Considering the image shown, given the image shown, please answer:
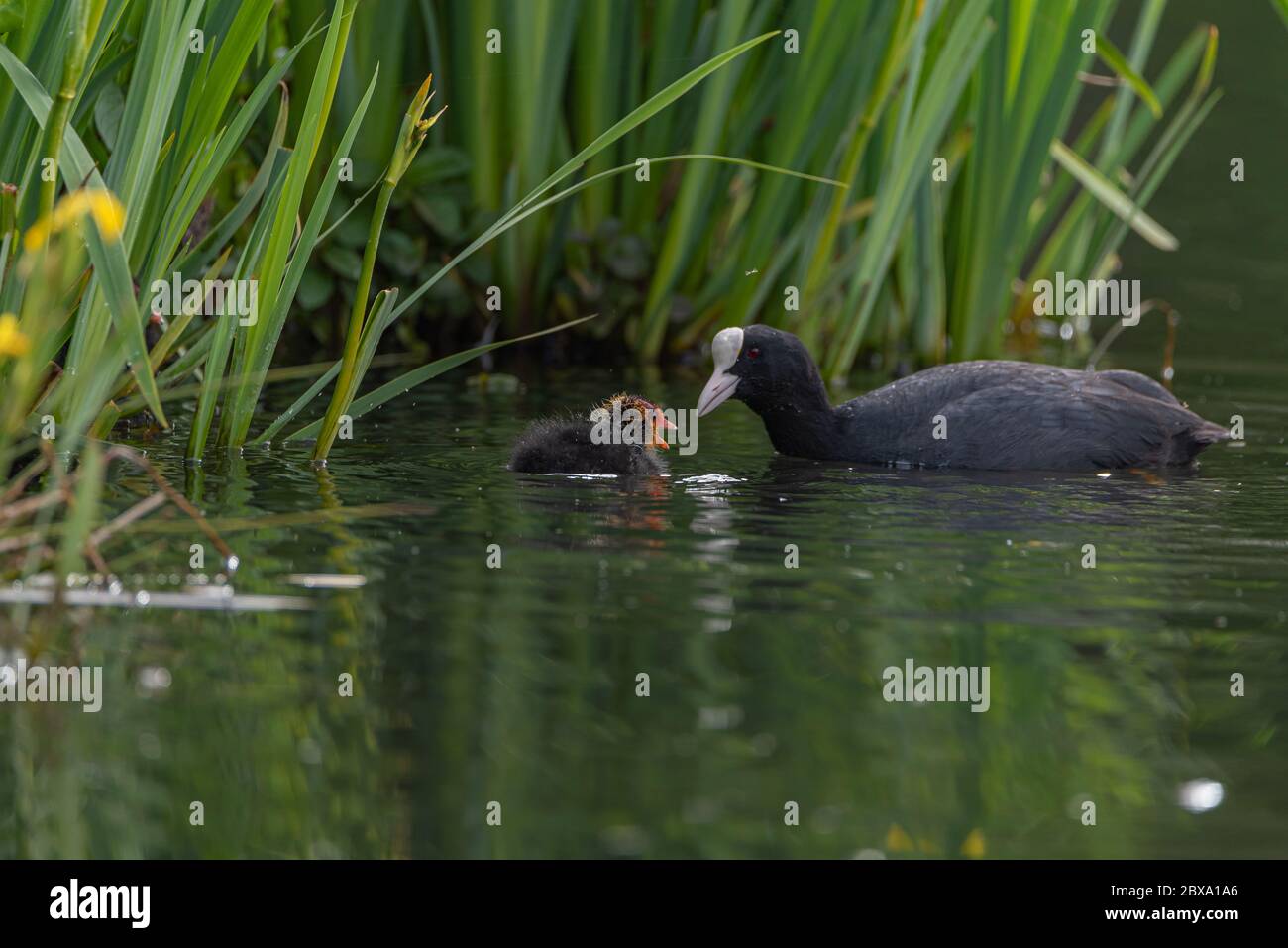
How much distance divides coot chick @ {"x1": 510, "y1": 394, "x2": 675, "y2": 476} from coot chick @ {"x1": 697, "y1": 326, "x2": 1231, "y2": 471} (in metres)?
0.66

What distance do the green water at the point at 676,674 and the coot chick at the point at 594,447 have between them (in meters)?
0.13

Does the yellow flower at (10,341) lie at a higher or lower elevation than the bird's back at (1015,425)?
higher

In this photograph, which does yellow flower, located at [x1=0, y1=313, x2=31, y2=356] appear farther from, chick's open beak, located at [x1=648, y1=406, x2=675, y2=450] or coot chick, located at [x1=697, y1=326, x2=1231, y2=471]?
coot chick, located at [x1=697, y1=326, x2=1231, y2=471]

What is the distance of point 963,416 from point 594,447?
1.71 metres

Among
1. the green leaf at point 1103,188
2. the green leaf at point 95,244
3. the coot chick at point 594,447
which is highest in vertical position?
the green leaf at point 1103,188

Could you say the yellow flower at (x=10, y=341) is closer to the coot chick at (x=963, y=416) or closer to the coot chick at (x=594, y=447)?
the coot chick at (x=594, y=447)

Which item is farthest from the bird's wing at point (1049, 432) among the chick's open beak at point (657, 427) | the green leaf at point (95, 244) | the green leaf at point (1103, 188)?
the green leaf at point (95, 244)

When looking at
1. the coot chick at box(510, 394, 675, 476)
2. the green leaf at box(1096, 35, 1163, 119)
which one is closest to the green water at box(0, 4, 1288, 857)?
the coot chick at box(510, 394, 675, 476)

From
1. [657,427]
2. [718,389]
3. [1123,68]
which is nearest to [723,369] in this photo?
[718,389]

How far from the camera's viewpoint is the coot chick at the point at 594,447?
797cm

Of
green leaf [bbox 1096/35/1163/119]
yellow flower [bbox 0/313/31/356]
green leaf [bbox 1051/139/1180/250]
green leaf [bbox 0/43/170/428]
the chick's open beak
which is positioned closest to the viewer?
yellow flower [bbox 0/313/31/356]

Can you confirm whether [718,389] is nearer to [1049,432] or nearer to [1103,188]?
[1049,432]

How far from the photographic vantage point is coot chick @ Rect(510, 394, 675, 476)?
797cm
